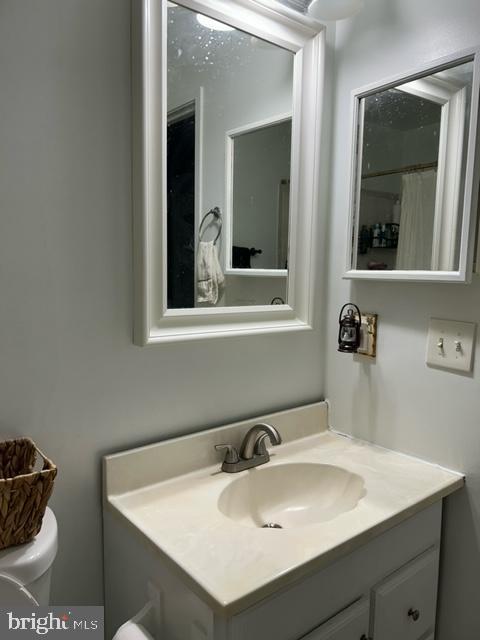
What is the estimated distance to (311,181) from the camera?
1330 mm

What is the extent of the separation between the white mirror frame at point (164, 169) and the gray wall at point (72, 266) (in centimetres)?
4

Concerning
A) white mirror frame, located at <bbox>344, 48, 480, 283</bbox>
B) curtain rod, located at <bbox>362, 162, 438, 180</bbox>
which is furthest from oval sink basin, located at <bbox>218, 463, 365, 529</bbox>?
curtain rod, located at <bbox>362, 162, 438, 180</bbox>

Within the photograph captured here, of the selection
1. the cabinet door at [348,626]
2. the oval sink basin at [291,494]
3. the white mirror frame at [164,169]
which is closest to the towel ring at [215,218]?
the white mirror frame at [164,169]

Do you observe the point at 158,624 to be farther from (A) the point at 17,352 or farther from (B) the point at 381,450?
(B) the point at 381,450

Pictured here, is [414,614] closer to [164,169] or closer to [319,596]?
[319,596]

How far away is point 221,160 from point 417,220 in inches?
20.4

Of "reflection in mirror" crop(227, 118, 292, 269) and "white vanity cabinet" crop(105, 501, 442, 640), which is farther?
"reflection in mirror" crop(227, 118, 292, 269)

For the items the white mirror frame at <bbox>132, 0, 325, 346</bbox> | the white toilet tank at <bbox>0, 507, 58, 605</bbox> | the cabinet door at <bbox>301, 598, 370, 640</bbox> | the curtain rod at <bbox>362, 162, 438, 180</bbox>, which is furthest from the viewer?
the curtain rod at <bbox>362, 162, 438, 180</bbox>

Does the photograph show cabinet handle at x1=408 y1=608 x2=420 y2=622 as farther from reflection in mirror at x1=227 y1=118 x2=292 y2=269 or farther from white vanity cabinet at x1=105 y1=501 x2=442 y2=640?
reflection in mirror at x1=227 y1=118 x2=292 y2=269

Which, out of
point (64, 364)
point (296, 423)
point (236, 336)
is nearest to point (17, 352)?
point (64, 364)

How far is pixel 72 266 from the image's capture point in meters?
0.99

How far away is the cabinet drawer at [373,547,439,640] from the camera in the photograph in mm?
1014

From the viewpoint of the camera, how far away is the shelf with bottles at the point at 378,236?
1.20 metres

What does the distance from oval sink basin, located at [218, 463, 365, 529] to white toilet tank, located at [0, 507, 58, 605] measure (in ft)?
1.35
